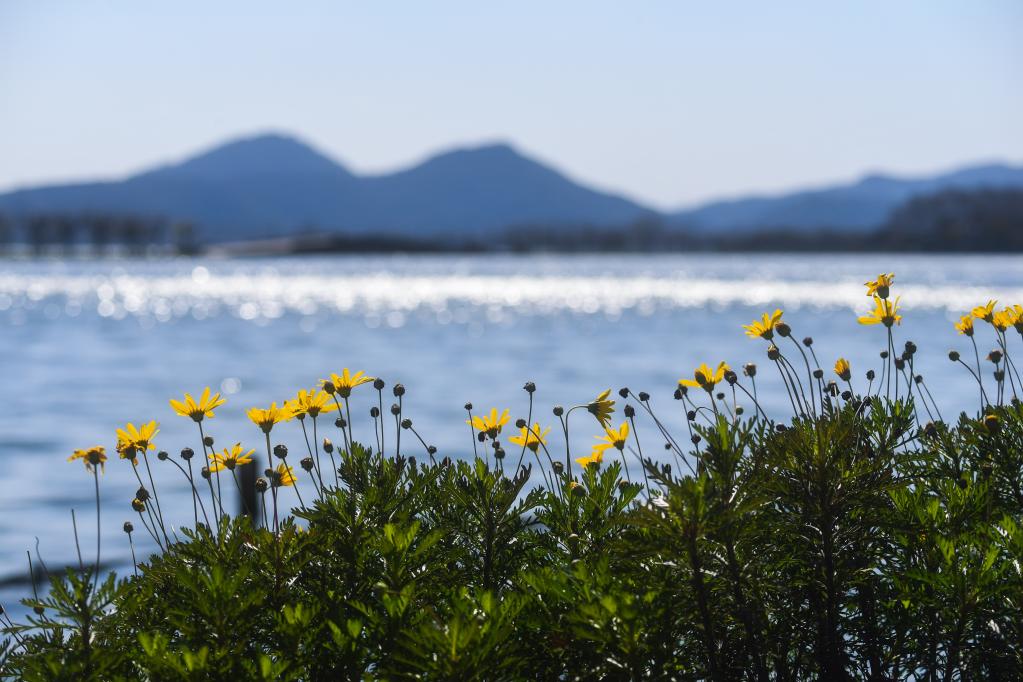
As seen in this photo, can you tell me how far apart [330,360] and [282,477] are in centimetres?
3711

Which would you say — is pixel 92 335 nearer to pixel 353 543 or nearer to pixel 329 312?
pixel 329 312

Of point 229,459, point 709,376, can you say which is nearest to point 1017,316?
point 709,376

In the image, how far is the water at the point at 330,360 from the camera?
1752 cm

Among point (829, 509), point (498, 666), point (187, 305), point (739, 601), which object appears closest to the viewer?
point (498, 666)

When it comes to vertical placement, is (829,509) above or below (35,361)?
above

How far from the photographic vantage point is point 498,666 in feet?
7.21

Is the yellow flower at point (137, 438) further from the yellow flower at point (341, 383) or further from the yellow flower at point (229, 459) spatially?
the yellow flower at point (341, 383)

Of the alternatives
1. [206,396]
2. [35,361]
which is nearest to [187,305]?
[35,361]

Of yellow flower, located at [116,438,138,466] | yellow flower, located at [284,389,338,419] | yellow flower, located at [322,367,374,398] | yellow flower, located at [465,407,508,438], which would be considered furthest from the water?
yellow flower, located at [116,438,138,466]

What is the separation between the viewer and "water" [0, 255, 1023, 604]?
690 inches

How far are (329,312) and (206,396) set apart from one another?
73268 millimetres

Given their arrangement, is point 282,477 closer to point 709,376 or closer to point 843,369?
point 709,376

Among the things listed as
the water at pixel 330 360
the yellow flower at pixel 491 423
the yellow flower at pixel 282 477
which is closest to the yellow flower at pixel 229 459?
the yellow flower at pixel 282 477

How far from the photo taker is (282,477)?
10.5 feet
